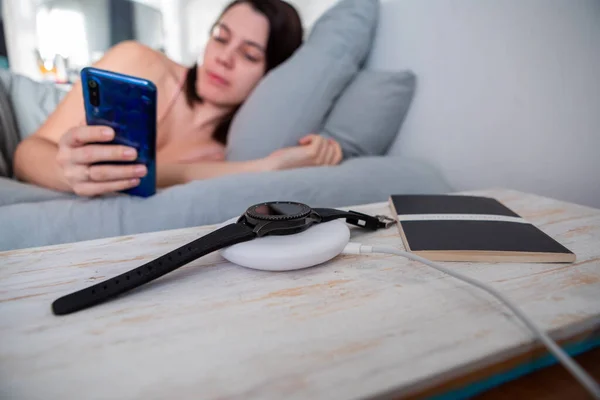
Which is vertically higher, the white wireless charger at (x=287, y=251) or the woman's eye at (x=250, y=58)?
the woman's eye at (x=250, y=58)

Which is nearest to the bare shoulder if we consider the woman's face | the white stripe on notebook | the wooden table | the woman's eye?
the woman's face

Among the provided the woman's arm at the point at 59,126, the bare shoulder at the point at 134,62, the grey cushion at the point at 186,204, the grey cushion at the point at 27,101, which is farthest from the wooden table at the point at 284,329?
the grey cushion at the point at 27,101

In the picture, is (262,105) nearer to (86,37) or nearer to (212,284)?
(212,284)

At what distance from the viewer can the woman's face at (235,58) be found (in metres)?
1.04

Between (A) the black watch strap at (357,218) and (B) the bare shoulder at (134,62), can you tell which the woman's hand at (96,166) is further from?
(B) the bare shoulder at (134,62)

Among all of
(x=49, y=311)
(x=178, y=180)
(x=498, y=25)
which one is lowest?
(x=178, y=180)

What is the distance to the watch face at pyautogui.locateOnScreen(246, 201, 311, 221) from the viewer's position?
34 cm

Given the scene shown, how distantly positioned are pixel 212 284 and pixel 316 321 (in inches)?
4.0

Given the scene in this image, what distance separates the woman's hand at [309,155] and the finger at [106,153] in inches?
12.4

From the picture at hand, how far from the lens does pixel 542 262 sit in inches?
13.6

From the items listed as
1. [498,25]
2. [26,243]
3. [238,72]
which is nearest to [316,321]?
[26,243]

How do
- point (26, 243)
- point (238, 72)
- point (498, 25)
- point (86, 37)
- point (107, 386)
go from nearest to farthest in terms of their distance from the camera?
1. point (107, 386)
2. point (26, 243)
3. point (498, 25)
4. point (238, 72)
5. point (86, 37)

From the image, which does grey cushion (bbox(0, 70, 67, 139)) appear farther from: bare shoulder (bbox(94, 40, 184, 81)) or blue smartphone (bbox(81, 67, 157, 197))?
blue smartphone (bbox(81, 67, 157, 197))

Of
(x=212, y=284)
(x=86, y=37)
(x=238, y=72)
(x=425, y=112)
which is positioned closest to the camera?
(x=212, y=284)
